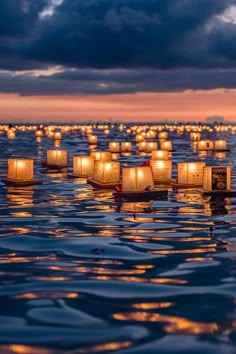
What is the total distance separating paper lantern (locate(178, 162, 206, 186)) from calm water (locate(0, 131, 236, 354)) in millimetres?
7829

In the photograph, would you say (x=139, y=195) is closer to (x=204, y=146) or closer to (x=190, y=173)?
(x=190, y=173)

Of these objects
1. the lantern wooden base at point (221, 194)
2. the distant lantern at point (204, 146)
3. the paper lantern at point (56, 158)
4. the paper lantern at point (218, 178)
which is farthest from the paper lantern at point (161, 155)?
the distant lantern at point (204, 146)

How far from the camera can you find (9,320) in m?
10.9

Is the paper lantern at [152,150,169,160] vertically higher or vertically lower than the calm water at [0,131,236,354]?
higher

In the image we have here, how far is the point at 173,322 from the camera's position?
10.7 metres

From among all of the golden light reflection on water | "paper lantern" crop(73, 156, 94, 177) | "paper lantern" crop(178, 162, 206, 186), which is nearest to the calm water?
the golden light reflection on water

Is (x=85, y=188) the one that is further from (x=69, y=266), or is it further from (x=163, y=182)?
(x=69, y=266)

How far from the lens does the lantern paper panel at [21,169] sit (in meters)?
34.6

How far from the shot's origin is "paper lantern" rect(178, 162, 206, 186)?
107 feet

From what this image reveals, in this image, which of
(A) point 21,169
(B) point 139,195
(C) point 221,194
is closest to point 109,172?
(B) point 139,195

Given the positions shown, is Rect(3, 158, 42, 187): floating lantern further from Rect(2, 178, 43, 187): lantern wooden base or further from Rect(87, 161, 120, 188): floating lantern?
Rect(87, 161, 120, 188): floating lantern

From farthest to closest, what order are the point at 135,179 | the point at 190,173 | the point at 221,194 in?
1. the point at 190,173
2. the point at 221,194
3. the point at 135,179

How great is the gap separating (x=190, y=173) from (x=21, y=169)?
9.80m

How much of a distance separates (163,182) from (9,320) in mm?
24194
